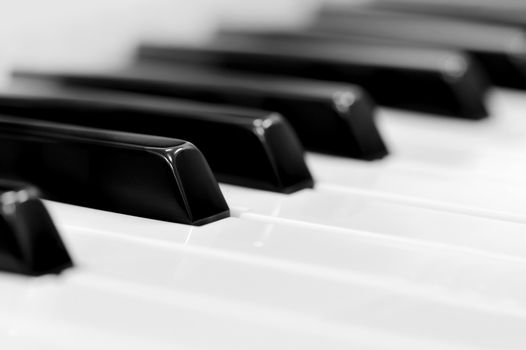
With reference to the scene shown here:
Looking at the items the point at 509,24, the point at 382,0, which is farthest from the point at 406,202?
the point at 382,0

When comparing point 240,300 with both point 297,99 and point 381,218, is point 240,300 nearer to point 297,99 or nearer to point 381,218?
point 381,218

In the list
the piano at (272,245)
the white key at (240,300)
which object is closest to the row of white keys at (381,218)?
the piano at (272,245)

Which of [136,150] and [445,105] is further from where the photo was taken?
[445,105]

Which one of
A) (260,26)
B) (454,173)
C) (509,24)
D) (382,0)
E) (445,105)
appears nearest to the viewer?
(454,173)

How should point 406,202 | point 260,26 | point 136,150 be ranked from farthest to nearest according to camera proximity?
1. point 260,26
2. point 406,202
3. point 136,150

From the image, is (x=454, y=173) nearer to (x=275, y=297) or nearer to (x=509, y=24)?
(x=275, y=297)

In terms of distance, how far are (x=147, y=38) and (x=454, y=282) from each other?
0.83m

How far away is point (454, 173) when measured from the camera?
110cm

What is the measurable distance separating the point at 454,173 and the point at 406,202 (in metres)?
0.14

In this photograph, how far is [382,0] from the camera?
6.61 feet

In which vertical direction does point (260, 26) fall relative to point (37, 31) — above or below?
below

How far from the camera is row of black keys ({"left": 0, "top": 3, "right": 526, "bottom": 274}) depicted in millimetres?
871

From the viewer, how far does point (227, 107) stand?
3.79 ft

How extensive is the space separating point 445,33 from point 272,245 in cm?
98
